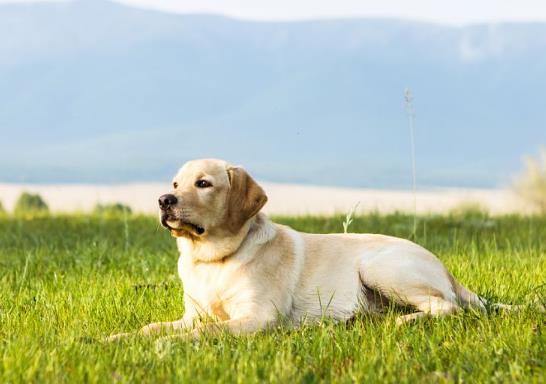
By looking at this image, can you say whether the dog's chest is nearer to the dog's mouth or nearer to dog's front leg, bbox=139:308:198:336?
dog's front leg, bbox=139:308:198:336

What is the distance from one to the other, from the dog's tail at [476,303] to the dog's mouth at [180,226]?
170 cm

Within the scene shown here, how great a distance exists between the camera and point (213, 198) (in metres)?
5.17

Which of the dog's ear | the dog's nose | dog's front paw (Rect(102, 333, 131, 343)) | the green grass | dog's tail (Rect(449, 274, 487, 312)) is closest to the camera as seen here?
the green grass

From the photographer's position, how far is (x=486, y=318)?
5.16 meters

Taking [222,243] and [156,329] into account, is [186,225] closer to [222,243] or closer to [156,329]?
[222,243]

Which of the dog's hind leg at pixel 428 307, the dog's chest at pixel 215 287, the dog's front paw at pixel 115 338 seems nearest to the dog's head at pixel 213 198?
the dog's chest at pixel 215 287

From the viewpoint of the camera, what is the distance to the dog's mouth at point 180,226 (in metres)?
4.99

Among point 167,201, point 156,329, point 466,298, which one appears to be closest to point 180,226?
point 167,201

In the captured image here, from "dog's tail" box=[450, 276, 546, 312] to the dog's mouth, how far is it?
1.70 meters

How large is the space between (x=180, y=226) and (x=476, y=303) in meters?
1.97

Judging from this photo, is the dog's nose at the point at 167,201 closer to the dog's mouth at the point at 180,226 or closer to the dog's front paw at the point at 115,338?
the dog's mouth at the point at 180,226

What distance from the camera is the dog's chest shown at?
532 centimetres

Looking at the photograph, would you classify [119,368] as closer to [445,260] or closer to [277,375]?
[277,375]

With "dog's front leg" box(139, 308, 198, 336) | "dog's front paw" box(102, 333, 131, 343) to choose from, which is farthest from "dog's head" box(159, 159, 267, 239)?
"dog's front paw" box(102, 333, 131, 343)
